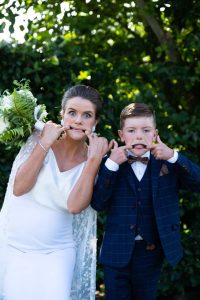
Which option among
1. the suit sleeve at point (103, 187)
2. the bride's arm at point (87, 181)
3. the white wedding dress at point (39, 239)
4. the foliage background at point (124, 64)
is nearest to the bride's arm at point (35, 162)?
the white wedding dress at point (39, 239)

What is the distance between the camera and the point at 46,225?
11.4 ft

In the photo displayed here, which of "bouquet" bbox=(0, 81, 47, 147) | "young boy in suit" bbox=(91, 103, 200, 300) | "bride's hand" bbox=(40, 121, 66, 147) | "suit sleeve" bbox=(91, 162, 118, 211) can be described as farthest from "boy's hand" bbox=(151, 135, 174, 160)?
"bouquet" bbox=(0, 81, 47, 147)

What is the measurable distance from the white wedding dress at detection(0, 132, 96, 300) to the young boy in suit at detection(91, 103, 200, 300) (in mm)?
249

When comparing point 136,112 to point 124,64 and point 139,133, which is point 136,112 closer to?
point 139,133

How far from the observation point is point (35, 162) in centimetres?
335

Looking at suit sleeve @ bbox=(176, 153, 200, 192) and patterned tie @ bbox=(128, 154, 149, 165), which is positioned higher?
patterned tie @ bbox=(128, 154, 149, 165)

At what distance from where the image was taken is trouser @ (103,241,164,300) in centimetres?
334

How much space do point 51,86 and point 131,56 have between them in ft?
4.29

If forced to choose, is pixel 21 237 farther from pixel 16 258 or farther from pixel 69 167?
pixel 69 167

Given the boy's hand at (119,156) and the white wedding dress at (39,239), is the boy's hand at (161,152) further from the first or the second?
the white wedding dress at (39,239)

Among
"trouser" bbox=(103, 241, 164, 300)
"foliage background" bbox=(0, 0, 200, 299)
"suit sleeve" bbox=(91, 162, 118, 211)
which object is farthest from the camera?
"foliage background" bbox=(0, 0, 200, 299)

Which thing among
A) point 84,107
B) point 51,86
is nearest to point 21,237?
point 84,107

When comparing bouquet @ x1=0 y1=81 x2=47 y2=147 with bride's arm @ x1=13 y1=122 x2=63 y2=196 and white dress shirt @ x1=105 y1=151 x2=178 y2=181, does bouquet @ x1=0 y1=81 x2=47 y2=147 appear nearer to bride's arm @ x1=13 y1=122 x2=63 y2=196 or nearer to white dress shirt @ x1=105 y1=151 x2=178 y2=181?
bride's arm @ x1=13 y1=122 x2=63 y2=196

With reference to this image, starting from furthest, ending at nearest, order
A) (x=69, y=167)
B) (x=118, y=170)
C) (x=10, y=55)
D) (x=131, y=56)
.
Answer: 1. (x=131, y=56)
2. (x=10, y=55)
3. (x=69, y=167)
4. (x=118, y=170)
